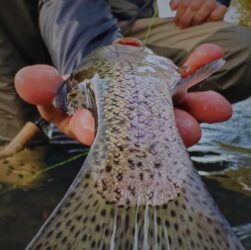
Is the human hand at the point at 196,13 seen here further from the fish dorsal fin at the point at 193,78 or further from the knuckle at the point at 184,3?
the fish dorsal fin at the point at 193,78

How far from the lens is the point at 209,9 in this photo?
113 inches

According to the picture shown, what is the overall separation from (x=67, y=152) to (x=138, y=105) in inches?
56.0

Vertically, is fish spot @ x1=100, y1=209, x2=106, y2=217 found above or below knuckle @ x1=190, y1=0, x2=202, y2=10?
above

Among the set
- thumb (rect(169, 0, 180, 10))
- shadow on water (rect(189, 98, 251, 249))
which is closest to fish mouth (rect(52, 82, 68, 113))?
shadow on water (rect(189, 98, 251, 249))

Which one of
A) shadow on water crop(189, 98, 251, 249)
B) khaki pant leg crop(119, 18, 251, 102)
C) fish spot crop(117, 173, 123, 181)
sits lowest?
shadow on water crop(189, 98, 251, 249)

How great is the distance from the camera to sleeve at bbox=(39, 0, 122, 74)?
6.65 ft

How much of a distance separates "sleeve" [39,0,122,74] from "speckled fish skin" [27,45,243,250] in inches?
30.9

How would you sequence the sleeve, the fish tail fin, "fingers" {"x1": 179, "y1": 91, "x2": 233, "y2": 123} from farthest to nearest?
the sleeve < "fingers" {"x1": 179, "y1": 91, "x2": 233, "y2": 123} < the fish tail fin

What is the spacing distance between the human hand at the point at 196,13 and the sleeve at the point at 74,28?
641 millimetres

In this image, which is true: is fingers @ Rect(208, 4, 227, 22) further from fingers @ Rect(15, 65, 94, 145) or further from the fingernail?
the fingernail

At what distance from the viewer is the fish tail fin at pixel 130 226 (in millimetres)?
913

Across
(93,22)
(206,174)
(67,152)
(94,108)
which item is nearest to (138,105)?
(94,108)

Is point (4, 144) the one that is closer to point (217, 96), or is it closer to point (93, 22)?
point (93, 22)

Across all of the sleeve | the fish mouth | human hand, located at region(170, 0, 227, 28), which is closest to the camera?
the fish mouth
